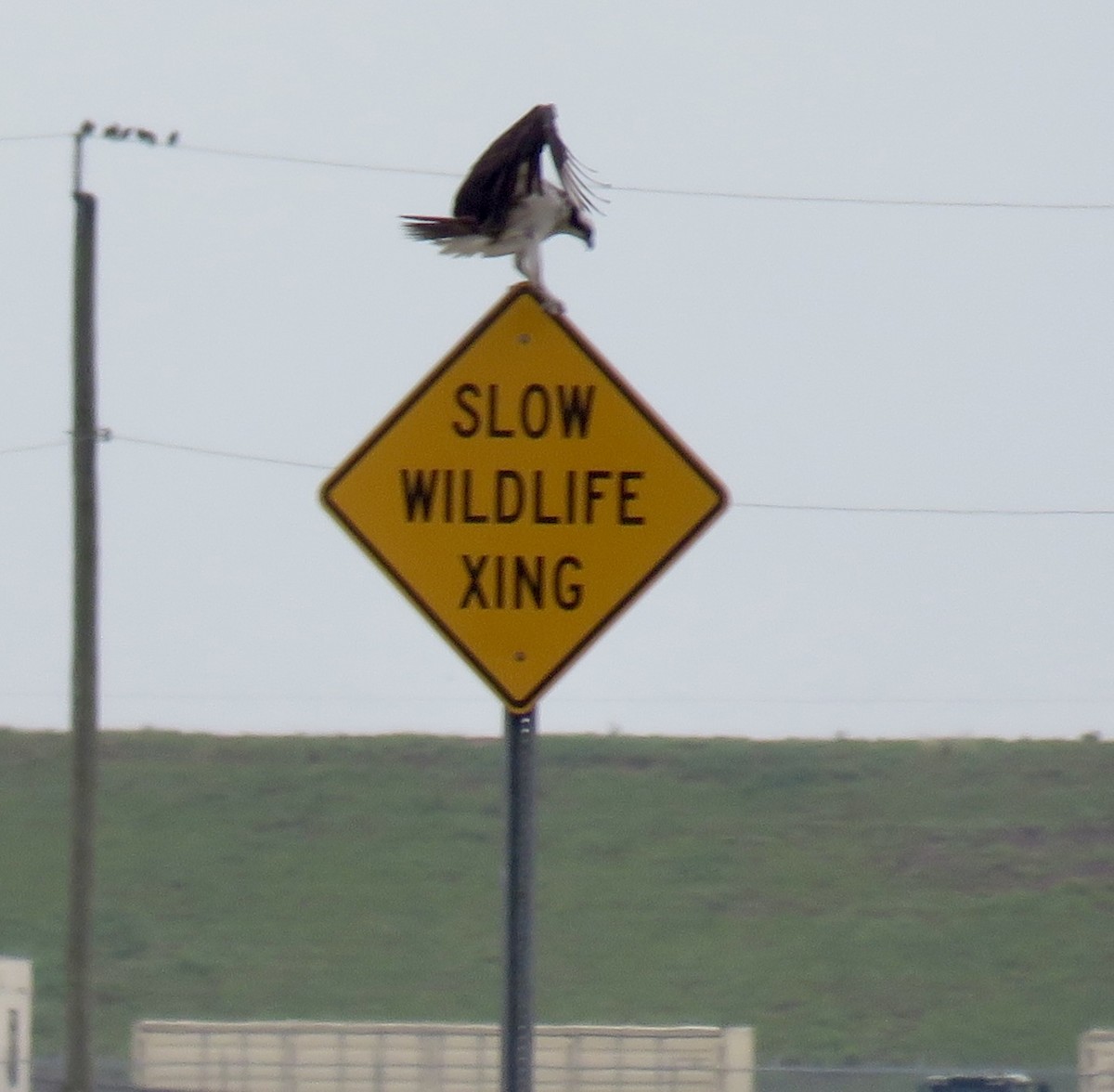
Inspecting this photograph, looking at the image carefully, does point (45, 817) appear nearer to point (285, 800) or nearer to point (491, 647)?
point (285, 800)

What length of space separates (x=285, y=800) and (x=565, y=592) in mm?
51035

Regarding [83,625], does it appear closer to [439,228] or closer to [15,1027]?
[15,1027]

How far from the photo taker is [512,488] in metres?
4.35

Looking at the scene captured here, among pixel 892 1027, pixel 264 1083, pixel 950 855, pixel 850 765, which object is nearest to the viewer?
pixel 264 1083

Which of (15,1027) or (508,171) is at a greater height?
(508,171)

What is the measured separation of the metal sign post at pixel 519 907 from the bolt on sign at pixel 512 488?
0.21m

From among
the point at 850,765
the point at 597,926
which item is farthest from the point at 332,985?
the point at 850,765

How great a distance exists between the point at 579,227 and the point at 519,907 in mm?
1448

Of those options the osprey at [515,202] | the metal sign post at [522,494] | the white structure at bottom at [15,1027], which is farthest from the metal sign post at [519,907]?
the white structure at bottom at [15,1027]

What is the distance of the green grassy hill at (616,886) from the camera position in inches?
1590

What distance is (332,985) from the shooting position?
1635 inches

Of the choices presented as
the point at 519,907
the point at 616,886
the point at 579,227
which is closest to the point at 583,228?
the point at 579,227

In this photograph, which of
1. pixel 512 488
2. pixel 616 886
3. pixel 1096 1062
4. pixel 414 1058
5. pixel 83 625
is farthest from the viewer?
pixel 616 886

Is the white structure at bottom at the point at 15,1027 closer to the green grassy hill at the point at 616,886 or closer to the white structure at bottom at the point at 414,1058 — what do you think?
the white structure at bottom at the point at 414,1058
